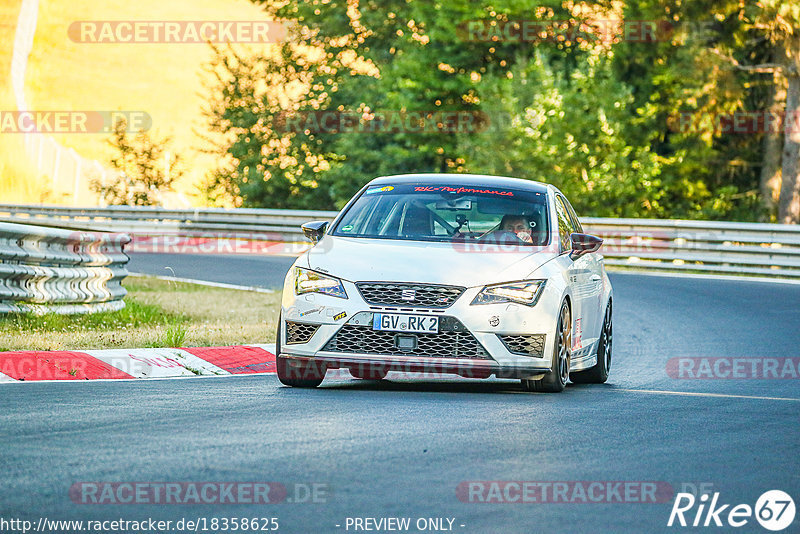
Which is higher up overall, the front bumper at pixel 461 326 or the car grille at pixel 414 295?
the car grille at pixel 414 295

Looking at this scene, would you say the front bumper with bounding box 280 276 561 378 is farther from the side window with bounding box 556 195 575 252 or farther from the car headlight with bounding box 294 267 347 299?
the side window with bounding box 556 195 575 252

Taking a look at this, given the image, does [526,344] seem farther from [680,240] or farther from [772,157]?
[772,157]

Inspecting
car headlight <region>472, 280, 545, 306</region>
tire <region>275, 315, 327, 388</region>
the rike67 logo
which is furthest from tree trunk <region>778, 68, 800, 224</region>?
the rike67 logo

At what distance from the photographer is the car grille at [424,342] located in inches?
385

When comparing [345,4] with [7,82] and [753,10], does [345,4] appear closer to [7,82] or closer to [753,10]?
[7,82]

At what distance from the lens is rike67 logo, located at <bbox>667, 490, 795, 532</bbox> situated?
19.4 feet

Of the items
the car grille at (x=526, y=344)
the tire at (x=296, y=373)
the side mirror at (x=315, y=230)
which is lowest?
the tire at (x=296, y=373)

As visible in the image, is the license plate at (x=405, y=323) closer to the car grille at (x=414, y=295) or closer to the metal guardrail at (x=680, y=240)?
the car grille at (x=414, y=295)

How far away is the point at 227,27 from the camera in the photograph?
4991 cm

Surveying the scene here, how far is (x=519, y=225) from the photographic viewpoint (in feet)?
36.2

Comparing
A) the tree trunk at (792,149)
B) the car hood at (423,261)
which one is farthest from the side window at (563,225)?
the tree trunk at (792,149)

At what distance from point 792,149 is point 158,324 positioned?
22625 mm

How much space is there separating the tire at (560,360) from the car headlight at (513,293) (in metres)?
0.27

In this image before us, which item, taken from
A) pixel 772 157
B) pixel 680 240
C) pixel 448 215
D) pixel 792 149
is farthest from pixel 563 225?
pixel 772 157
